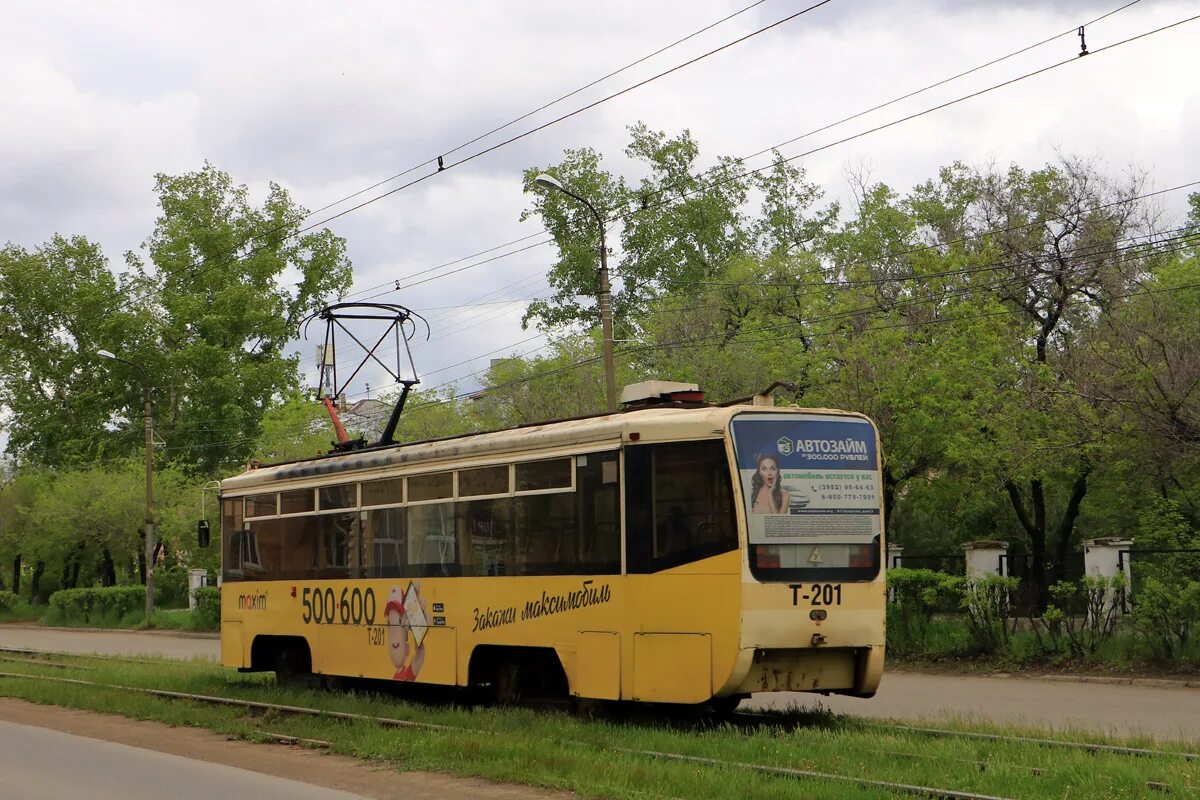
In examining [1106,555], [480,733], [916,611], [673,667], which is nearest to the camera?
[480,733]

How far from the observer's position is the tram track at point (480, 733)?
9156mm

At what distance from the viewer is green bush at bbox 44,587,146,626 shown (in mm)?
49000

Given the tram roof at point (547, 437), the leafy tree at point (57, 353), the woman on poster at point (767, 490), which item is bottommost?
the woman on poster at point (767, 490)

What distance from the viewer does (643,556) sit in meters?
12.8

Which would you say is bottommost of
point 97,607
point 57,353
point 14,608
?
point 14,608

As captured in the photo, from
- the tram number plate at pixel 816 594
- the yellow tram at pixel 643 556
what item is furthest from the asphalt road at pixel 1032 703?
the yellow tram at pixel 643 556

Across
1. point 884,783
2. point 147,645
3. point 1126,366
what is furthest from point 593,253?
point 884,783

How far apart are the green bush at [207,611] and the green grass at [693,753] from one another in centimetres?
2635

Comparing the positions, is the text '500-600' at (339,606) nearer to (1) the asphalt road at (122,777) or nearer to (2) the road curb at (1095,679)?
(1) the asphalt road at (122,777)

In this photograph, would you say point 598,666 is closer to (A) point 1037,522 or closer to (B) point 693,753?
(B) point 693,753

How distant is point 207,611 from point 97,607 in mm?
10849

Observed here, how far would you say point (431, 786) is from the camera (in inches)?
409

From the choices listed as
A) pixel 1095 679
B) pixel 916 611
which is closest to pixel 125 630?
pixel 916 611

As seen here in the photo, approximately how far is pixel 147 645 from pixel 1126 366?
81.0 ft
